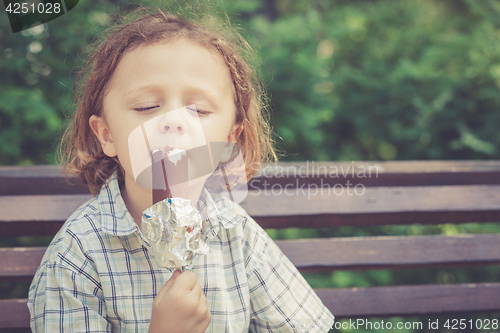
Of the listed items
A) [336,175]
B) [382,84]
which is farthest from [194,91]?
[382,84]

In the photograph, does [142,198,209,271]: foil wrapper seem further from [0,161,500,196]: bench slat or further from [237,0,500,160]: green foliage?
[237,0,500,160]: green foliage

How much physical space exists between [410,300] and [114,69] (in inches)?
53.3

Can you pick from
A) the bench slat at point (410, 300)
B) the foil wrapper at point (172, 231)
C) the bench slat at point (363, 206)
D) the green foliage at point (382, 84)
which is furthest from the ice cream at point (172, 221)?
the green foliage at point (382, 84)

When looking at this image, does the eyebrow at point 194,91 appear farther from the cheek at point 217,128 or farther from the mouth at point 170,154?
the mouth at point 170,154

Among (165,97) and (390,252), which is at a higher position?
(165,97)

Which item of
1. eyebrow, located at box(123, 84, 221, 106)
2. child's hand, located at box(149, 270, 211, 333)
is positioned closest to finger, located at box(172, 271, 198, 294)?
child's hand, located at box(149, 270, 211, 333)

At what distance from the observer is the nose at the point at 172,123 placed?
865mm

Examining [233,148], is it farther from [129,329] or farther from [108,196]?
[129,329]

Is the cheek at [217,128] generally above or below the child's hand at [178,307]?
above

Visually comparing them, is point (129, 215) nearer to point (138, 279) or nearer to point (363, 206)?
point (138, 279)

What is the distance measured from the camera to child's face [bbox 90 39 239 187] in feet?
2.89

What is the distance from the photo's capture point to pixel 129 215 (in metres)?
0.99

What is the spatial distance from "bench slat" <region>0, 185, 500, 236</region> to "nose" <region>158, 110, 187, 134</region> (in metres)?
0.58

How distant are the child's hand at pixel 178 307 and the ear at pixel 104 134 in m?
0.38
